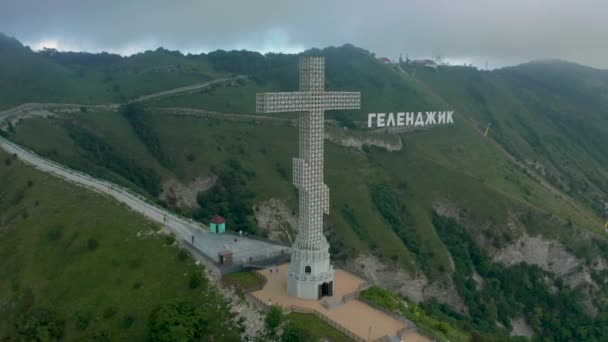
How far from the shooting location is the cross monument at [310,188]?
35.2 meters

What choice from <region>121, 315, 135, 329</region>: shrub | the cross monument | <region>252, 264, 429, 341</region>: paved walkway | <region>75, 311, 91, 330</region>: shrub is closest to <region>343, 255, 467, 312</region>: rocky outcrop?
<region>252, 264, 429, 341</region>: paved walkway

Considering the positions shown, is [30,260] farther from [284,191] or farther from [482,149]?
[482,149]

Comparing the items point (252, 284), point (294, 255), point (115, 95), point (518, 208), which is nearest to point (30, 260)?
point (252, 284)

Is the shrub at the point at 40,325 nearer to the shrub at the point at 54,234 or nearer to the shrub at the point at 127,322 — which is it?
the shrub at the point at 127,322

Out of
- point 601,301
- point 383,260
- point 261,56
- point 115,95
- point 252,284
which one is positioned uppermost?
point 261,56

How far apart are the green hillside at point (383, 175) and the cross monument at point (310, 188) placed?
25.2 meters

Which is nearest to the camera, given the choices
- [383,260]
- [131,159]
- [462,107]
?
[383,260]

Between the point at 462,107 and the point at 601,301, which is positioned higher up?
the point at 462,107

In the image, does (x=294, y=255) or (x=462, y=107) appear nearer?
(x=294, y=255)

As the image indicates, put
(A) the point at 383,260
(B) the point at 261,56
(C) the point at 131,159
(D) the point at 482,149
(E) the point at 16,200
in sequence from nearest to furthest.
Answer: (E) the point at 16,200 < (A) the point at 383,260 < (C) the point at 131,159 < (D) the point at 482,149 < (B) the point at 261,56

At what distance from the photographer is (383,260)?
7169cm

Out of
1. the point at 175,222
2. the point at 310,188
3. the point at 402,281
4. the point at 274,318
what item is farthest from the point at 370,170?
the point at 274,318

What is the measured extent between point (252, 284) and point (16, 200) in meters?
31.2

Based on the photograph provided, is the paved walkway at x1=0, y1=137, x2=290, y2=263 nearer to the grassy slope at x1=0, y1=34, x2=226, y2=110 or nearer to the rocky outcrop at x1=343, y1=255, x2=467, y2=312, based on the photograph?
the rocky outcrop at x1=343, y1=255, x2=467, y2=312
